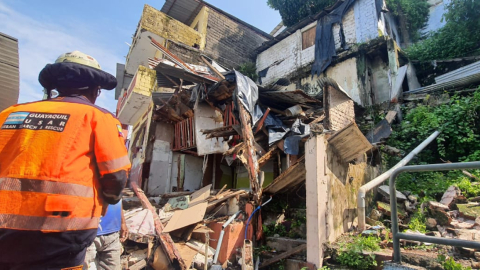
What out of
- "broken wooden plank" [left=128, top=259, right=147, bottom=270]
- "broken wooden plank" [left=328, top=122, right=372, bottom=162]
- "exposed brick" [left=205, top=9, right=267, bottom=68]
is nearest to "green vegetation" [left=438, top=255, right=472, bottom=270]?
"broken wooden plank" [left=328, top=122, right=372, bottom=162]

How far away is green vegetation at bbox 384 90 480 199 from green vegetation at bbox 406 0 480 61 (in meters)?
2.93

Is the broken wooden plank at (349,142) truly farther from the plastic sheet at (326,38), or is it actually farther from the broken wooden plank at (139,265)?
the plastic sheet at (326,38)

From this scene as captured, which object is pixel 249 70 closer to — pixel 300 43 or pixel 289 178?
pixel 300 43

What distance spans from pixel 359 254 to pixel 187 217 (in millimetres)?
3570

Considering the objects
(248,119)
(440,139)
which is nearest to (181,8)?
(248,119)

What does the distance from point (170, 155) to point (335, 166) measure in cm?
762

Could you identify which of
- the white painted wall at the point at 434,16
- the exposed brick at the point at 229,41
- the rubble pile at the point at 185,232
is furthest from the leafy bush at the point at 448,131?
the exposed brick at the point at 229,41

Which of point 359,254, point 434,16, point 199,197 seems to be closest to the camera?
point 359,254

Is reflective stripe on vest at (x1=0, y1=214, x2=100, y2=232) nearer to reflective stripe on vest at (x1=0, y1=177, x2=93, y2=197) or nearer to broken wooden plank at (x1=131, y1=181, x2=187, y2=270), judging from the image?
reflective stripe on vest at (x1=0, y1=177, x2=93, y2=197)

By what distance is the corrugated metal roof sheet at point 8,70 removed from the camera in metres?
2.14

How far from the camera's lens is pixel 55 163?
168 cm

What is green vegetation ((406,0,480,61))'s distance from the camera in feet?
33.4

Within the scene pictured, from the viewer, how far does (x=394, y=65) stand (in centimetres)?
1066

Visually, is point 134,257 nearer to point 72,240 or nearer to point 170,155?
point 72,240
